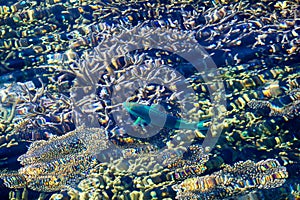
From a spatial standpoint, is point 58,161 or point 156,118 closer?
point 58,161

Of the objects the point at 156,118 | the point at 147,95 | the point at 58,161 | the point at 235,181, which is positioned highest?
the point at 147,95

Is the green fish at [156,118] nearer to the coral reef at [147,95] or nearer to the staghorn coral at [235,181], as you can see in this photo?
the coral reef at [147,95]

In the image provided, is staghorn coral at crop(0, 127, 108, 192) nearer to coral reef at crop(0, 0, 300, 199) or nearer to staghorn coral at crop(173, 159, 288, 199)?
coral reef at crop(0, 0, 300, 199)

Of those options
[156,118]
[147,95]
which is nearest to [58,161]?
[156,118]

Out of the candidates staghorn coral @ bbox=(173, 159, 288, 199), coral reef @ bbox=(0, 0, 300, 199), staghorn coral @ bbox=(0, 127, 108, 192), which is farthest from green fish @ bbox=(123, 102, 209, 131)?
staghorn coral @ bbox=(173, 159, 288, 199)

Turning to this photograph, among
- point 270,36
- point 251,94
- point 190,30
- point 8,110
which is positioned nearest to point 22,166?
point 8,110

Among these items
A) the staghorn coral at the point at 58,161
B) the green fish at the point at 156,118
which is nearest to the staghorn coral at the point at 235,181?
the green fish at the point at 156,118

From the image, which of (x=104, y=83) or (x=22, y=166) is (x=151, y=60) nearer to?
(x=104, y=83)

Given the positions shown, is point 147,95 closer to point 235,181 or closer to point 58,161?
point 58,161

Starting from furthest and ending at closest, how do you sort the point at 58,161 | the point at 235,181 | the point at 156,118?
1. the point at 156,118
2. the point at 58,161
3. the point at 235,181
